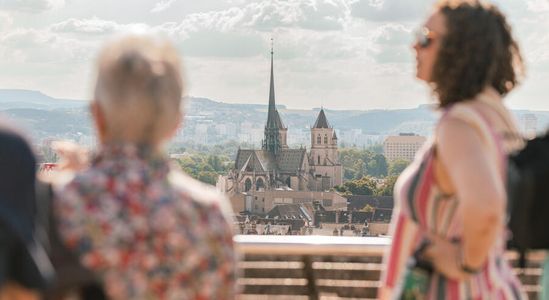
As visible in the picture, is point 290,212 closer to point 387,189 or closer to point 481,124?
point 387,189

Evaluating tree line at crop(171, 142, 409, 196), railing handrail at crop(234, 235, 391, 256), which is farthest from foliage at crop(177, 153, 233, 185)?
railing handrail at crop(234, 235, 391, 256)

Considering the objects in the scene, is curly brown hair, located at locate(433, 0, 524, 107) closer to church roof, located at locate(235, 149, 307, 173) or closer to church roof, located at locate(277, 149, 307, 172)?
church roof, located at locate(235, 149, 307, 173)

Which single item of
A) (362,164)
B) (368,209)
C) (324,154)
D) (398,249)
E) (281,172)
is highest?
(398,249)

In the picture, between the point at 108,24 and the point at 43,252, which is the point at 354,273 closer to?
the point at 43,252

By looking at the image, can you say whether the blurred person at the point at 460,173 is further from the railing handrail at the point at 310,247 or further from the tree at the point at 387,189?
the tree at the point at 387,189

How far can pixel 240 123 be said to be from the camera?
14600cm

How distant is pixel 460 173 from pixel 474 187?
0.03m

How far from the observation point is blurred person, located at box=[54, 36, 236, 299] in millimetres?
1239

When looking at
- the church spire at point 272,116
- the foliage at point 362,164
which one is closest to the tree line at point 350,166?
the foliage at point 362,164

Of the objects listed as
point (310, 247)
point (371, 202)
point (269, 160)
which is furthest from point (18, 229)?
point (269, 160)

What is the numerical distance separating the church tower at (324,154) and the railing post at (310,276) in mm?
81325

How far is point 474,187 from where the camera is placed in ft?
4.81

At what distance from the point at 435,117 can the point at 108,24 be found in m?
101

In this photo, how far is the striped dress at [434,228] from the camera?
1.53 metres
